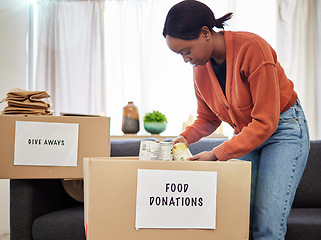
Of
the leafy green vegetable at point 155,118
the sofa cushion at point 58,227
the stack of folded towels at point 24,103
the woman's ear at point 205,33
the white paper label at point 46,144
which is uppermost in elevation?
the woman's ear at point 205,33

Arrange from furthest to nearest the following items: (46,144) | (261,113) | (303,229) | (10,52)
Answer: (10,52)
(303,229)
(46,144)
(261,113)

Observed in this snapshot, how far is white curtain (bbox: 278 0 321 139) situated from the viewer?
3980 millimetres

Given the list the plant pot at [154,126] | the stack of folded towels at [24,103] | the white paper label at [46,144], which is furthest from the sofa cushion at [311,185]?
the plant pot at [154,126]

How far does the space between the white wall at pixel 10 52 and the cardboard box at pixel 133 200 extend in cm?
178

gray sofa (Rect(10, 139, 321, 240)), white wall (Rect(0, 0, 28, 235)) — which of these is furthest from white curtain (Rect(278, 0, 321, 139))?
white wall (Rect(0, 0, 28, 235))

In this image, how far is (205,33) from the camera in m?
1.18

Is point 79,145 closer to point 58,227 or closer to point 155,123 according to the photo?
point 58,227

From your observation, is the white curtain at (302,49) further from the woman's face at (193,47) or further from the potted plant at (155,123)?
the woman's face at (193,47)

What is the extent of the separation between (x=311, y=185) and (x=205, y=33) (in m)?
1.33

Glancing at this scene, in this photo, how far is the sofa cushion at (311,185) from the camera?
2.06m

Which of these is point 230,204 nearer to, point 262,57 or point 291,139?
point 291,139

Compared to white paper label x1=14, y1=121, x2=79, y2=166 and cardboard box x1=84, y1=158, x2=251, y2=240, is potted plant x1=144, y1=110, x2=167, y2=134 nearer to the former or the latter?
white paper label x1=14, y1=121, x2=79, y2=166

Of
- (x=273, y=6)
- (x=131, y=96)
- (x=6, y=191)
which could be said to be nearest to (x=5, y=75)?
(x=6, y=191)

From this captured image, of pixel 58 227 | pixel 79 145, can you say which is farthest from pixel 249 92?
pixel 58 227
